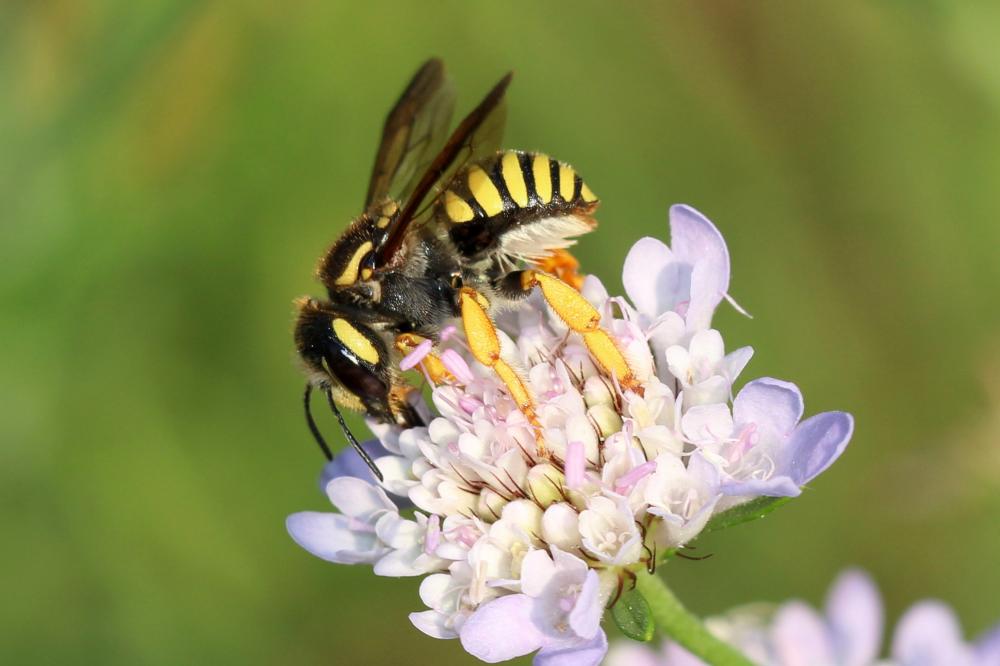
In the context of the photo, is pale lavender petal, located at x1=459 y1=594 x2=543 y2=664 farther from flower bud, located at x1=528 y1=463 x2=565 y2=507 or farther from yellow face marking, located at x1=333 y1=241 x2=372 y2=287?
yellow face marking, located at x1=333 y1=241 x2=372 y2=287

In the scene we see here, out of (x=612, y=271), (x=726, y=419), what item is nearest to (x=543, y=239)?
(x=726, y=419)

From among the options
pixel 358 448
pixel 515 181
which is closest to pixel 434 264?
pixel 515 181

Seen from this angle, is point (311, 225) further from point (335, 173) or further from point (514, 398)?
point (514, 398)

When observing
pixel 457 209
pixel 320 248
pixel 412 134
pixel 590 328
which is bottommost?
pixel 590 328

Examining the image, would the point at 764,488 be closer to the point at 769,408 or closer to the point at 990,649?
the point at 769,408

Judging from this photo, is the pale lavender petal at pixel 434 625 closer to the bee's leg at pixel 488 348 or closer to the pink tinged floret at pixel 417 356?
the bee's leg at pixel 488 348

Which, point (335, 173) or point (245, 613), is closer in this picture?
point (245, 613)
